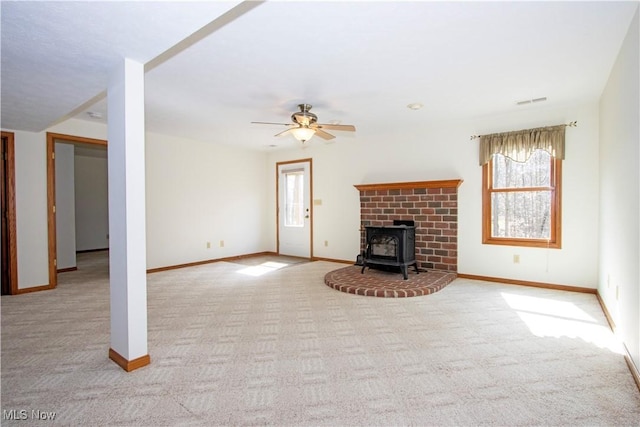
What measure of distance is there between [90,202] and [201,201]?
3.98 m

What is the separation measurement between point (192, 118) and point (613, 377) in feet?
16.4

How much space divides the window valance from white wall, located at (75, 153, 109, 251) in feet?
26.7

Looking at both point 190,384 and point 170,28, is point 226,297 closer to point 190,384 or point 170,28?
point 190,384

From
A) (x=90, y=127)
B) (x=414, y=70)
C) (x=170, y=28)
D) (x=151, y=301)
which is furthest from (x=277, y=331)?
(x=90, y=127)

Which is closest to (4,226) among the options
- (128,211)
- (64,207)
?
(64,207)

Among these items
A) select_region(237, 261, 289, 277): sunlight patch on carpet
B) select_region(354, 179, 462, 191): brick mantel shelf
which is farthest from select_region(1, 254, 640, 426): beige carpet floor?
select_region(354, 179, 462, 191): brick mantel shelf

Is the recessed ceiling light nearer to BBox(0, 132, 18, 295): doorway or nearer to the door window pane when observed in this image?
BBox(0, 132, 18, 295): doorway

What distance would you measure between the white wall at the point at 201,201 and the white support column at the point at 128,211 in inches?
132

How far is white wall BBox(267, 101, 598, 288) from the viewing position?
4.05 m

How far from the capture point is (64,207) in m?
5.76

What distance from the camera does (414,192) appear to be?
5219mm

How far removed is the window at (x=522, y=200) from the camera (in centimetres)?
427

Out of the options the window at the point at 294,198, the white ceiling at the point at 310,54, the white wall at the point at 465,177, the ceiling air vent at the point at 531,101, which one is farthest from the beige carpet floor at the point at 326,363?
the window at the point at 294,198

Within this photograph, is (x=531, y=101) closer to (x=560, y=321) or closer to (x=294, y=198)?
(x=560, y=321)
